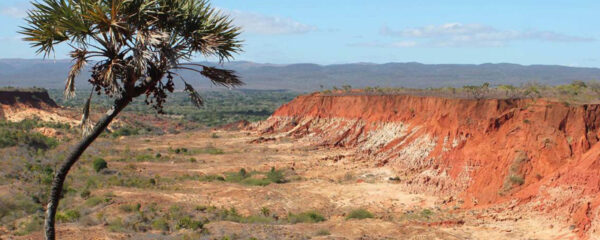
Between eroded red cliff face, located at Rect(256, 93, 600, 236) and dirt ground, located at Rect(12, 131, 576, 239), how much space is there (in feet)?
3.83

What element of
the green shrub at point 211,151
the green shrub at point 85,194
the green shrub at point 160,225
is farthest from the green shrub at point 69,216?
the green shrub at point 211,151

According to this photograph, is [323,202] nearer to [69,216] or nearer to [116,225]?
[116,225]

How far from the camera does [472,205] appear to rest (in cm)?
2505

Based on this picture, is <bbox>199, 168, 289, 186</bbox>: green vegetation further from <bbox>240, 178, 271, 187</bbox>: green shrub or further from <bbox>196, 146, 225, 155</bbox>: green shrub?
<bbox>196, 146, 225, 155</bbox>: green shrub

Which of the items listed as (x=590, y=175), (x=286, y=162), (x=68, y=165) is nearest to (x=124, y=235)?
(x=68, y=165)

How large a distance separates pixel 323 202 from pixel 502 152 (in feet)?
31.9

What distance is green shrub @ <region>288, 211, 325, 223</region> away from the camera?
23.7 m

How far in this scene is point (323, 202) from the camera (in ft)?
93.2

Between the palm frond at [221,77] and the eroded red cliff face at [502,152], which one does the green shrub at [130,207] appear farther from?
the eroded red cliff face at [502,152]

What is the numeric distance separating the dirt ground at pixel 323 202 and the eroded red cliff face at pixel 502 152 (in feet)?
3.83

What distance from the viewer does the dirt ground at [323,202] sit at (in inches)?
784

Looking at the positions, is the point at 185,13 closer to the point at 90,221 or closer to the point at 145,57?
the point at 145,57

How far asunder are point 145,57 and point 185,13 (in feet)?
3.85

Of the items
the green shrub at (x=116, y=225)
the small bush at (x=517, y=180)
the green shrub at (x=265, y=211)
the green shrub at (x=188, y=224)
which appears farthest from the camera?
the green shrub at (x=265, y=211)
